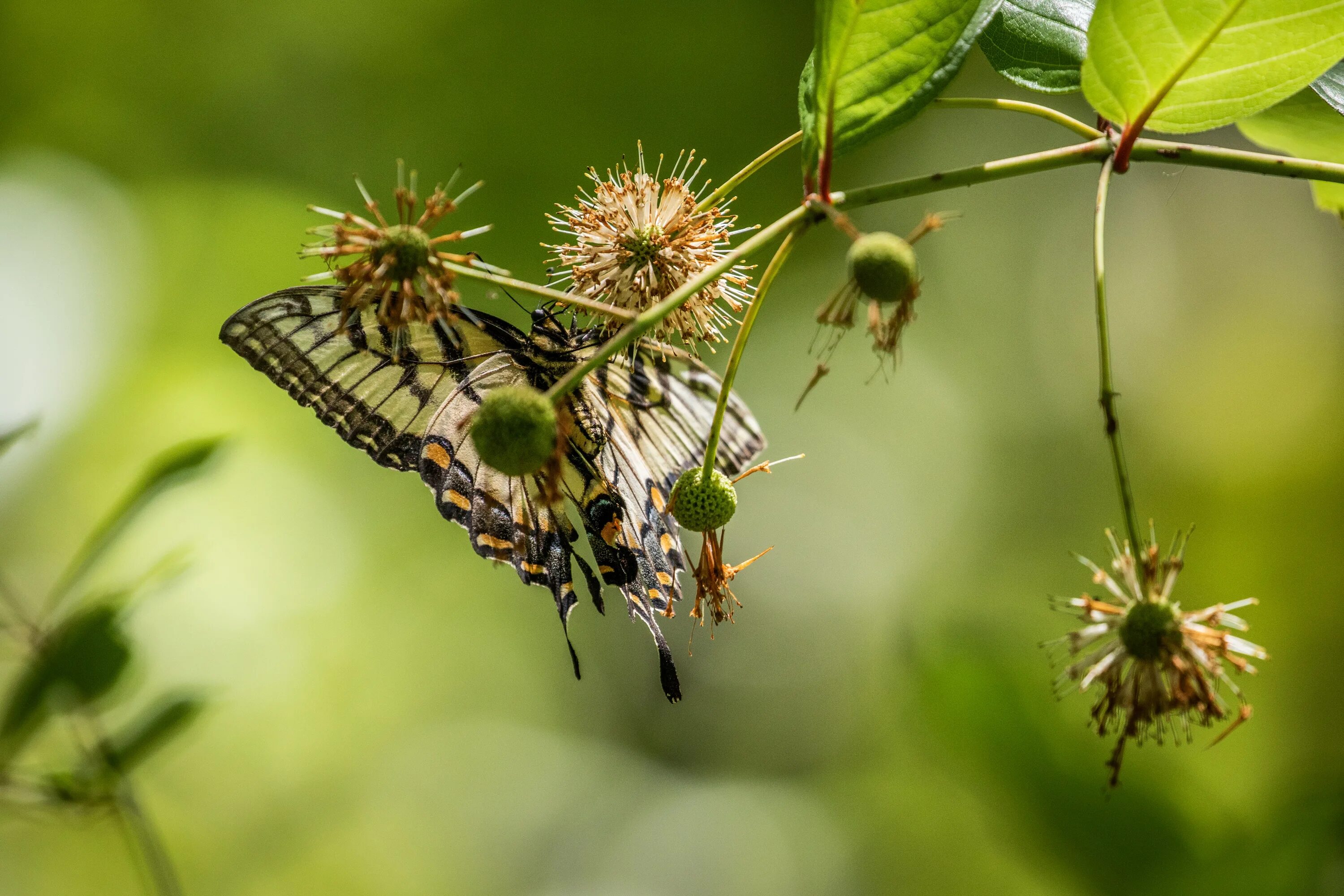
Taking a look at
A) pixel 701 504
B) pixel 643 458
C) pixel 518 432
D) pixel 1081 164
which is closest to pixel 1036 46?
pixel 1081 164

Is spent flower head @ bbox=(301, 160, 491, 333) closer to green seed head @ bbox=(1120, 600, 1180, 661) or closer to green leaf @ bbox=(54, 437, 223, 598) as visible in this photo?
green leaf @ bbox=(54, 437, 223, 598)

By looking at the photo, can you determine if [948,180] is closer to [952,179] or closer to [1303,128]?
[952,179]

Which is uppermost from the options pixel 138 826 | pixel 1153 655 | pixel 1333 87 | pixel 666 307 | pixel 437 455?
pixel 1333 87

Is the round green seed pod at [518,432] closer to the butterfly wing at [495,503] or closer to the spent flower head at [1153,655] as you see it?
the spent flower head at [1153,655]

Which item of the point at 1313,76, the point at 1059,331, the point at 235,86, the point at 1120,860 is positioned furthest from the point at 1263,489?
the point at 235,86

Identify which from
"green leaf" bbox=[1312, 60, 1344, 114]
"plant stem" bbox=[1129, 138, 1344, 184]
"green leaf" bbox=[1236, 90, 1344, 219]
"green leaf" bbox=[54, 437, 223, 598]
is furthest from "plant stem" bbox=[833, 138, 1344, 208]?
"green leaf" bbox=[54, 437, 223, 598]

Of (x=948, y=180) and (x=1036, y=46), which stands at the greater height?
(x=1036, y=46)

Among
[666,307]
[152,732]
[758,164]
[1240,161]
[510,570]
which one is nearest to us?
[666,307]

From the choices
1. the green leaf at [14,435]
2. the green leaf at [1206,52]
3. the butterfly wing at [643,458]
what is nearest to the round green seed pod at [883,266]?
the green leaf at [1206,52]
